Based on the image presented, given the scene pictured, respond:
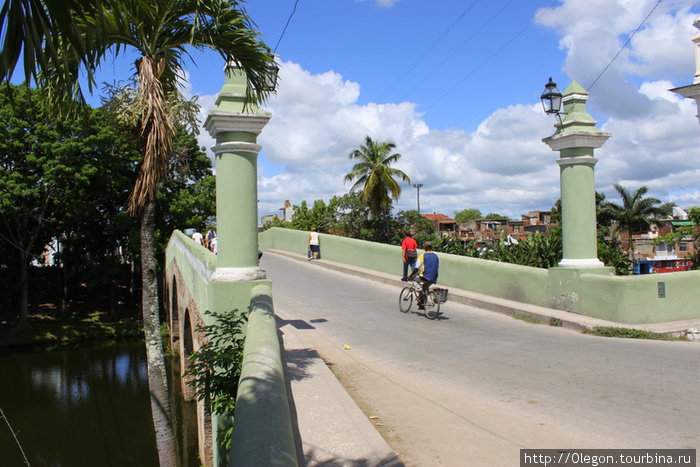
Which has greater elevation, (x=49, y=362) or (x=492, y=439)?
(x=492, y=439)

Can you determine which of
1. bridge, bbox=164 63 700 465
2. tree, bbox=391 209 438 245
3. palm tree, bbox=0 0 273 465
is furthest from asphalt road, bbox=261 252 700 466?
tree, bbox=391 209 438 245

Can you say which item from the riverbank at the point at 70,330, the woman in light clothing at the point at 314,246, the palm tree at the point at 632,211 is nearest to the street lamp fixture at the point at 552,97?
the woman in light clothing at the point at 314,246

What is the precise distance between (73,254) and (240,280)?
30186mm

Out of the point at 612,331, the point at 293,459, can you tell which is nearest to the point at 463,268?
the point at 612,331

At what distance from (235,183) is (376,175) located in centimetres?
2469

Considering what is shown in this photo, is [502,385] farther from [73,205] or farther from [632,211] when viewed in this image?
[632,211]

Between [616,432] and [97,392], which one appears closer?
[616,432]

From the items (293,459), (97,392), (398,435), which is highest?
(293,459)

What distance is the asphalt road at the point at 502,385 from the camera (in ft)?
15.4

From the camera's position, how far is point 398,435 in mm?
4895

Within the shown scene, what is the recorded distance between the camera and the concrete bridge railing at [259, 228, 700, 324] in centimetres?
951

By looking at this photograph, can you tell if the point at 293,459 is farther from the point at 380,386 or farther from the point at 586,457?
the point at 380,386

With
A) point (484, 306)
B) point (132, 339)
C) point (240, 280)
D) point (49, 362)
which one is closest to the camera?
point (240, 280)

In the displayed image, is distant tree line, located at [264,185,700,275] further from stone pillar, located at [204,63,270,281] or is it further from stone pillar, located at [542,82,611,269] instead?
stone pillar, located at [204,63,270,281]
